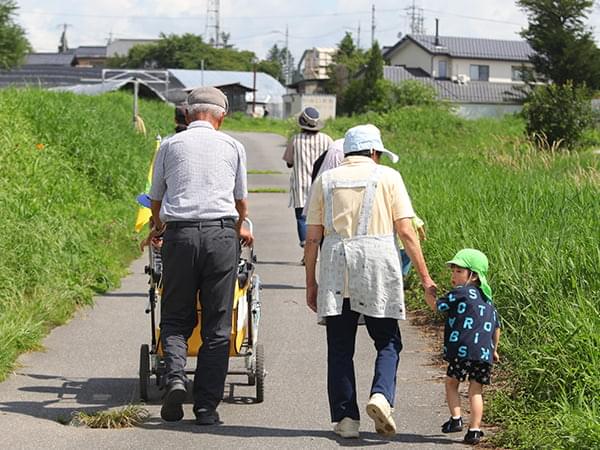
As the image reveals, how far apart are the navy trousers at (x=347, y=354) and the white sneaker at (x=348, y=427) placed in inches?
1.0

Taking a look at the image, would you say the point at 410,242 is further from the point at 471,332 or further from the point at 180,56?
the point at 180,56

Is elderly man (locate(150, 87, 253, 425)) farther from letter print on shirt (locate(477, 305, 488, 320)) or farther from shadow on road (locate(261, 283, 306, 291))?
shadow on road (locate(261, 283, 306, 291))

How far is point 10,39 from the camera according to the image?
50.9 metres

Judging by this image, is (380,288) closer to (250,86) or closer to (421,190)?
(421,190)

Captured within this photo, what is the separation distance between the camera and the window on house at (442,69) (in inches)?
3656

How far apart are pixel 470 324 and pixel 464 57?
8766 cm

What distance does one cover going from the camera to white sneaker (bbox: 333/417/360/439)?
6410 mm

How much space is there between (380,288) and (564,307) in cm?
156

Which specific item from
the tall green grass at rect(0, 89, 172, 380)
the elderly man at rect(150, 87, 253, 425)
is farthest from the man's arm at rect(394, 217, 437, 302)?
the tall green grass at rect(0, 89, 172, 380)

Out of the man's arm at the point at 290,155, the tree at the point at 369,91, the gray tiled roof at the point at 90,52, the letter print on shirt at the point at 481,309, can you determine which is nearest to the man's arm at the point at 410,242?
the letter print on shirt at the point at 481,309

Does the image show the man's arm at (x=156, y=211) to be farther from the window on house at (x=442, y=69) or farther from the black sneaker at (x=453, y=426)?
the window on house at (x=442, y=69)

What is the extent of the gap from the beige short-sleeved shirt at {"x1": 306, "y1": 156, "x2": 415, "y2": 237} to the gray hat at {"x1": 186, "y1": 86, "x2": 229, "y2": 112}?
2.98 ft

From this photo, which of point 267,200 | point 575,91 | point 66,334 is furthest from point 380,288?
point 575,91

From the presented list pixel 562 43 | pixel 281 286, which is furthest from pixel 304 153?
pixel 562 43
